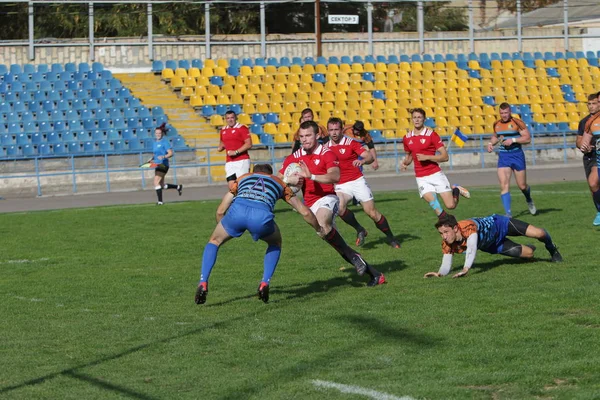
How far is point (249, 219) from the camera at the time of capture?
34.4 feet

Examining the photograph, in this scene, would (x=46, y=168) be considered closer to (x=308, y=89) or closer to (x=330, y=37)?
(x=308, y=89)

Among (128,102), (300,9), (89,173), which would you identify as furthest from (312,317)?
(300,9)

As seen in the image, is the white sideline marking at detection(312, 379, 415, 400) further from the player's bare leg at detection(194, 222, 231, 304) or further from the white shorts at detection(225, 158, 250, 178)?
the white shorts at detection(225, 158, 250, 178)

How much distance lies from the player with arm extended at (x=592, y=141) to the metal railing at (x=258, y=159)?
1695cm

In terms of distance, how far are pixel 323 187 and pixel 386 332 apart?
3942 mm

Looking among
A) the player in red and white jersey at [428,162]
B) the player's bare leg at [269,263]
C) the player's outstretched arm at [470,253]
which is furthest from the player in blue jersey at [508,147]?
the player's bare leg at [269,263]

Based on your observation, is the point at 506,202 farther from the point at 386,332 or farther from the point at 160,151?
the point at 386,332

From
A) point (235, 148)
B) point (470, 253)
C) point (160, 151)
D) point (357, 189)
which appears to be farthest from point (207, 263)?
point (160, 151)

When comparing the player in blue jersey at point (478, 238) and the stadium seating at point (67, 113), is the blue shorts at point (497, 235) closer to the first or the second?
the player in blue jersey at point (478, 238)

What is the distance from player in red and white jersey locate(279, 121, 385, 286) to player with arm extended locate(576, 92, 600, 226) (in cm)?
534

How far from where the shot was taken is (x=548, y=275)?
1172 cm

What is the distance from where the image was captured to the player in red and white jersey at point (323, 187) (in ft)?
Answer: 38.8

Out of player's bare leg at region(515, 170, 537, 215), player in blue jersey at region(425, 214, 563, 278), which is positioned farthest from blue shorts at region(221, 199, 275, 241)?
player's bare leg at region(515, 170, 537, 215)

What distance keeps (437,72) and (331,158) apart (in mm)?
28249
